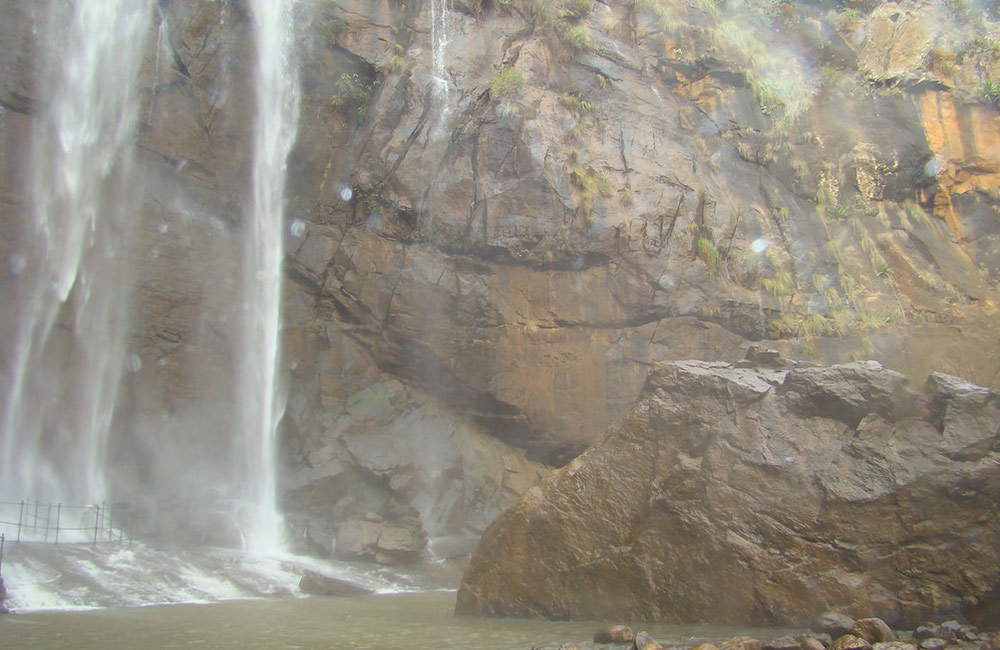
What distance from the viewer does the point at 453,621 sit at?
962 centimetres

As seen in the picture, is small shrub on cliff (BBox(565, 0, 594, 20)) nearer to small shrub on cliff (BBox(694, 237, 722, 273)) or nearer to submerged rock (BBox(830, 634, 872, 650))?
small shrub on cliff (BBox(694, 237, 722, 273))

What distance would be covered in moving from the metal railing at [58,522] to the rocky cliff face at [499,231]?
1.50 m

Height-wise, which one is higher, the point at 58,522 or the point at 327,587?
the point at 58,522

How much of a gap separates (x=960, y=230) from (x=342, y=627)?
20217mm

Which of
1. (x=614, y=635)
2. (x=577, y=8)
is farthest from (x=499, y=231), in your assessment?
(x=614, y=635)

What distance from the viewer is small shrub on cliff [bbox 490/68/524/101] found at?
20297mm

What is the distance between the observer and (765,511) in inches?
371

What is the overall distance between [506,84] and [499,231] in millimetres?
4436

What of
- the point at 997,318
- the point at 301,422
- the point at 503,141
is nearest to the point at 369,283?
the point at 301,422

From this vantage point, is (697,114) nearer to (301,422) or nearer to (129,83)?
(301,422)

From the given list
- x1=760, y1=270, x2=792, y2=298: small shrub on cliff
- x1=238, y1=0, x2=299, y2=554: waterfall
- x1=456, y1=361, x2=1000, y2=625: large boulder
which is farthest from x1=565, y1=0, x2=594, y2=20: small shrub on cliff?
x1=456, y1=361, x2=1000, y2=625: large boulder

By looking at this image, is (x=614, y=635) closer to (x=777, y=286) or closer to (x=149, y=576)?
(x=149, y=576)

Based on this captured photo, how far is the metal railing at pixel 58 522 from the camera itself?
15.5 metres

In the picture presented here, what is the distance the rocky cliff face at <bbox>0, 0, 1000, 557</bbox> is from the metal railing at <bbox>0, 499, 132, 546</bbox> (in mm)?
1502
